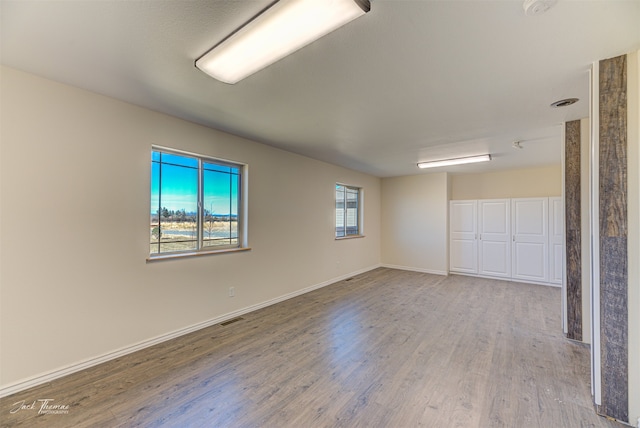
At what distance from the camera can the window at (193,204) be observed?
9.32 feet

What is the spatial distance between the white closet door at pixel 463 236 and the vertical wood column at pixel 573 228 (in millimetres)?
3220

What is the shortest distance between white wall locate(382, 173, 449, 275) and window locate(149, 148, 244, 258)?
4.36m

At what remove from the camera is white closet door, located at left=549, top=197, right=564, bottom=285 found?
5004mm

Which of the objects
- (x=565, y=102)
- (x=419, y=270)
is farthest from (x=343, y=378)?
(x=419, y=270)

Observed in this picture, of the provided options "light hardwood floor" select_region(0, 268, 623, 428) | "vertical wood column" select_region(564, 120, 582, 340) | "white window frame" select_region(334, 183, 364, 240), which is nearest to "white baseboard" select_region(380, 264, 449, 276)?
"white window frame" select_region(334, 183, 364, 240)

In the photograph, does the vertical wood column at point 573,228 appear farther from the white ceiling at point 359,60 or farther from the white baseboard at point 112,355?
the white baseboard at point 112,355

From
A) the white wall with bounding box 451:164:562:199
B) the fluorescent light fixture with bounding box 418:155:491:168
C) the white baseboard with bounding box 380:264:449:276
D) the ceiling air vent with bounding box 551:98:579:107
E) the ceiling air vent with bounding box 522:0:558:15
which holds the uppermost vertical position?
the ceiling air vent with bounding box 551:98:579:107

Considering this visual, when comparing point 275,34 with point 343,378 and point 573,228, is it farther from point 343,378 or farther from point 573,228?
point 573,228

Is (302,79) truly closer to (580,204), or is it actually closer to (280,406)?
(280,406)

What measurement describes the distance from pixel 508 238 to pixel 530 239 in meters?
0.37

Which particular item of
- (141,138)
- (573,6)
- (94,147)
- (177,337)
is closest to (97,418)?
(177,337)

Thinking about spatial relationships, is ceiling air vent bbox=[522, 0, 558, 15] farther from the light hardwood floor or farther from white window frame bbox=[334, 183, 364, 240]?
white window frame bbox=[334, 183, 364, 240]

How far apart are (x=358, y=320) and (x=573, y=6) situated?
3.31m

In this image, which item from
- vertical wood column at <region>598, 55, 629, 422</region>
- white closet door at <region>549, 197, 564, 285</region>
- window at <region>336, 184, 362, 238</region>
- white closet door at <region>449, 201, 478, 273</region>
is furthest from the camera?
white closet door at <region>449, 201, 478, 273</region>
